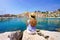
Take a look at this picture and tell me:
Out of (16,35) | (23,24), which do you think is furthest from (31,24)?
(16,35)

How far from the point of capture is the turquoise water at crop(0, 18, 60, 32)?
196cm

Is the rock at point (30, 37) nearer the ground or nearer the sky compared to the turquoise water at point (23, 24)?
nearer the ground

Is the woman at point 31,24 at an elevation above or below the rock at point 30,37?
above

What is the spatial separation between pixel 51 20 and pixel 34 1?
1.28 feet

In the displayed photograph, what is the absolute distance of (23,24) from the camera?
199cm

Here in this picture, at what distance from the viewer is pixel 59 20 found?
2.10 metres

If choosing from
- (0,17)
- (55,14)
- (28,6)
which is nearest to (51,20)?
(55,14)

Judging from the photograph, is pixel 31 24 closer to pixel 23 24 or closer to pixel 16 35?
pixel 23 24

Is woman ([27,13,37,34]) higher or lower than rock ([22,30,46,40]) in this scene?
higher

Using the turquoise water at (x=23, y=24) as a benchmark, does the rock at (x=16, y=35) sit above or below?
below

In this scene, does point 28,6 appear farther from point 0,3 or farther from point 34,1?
point 0,3

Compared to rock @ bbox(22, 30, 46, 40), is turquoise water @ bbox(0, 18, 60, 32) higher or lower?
higher

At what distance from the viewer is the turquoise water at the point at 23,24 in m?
1.96

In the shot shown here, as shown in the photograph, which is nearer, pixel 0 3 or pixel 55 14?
pixel 0 3
